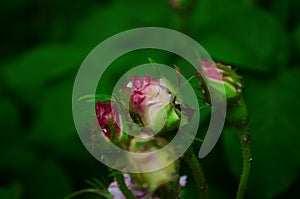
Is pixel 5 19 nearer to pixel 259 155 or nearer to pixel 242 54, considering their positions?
pixel 242 54

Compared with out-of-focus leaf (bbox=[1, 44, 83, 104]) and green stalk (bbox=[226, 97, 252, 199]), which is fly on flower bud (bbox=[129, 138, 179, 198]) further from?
out-of-focus leaf (bbox=[1, 44, 83, 104])

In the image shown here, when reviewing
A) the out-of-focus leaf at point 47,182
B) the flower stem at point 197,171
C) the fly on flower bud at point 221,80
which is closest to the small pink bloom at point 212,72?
the fly on flower bud at point 221,80

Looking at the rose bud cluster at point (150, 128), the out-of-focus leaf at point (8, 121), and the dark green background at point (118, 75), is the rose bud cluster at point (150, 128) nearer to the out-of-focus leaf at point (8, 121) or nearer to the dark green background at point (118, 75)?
the dark green background at point (118, 75)

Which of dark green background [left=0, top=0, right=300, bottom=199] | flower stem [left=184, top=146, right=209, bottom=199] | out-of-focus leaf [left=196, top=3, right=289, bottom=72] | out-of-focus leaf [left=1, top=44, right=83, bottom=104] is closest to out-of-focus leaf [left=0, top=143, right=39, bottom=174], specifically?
dark green background [left=0, top=0, right=300, bottom=199]

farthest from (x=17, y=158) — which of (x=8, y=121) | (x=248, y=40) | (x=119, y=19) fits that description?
(x=248, y=40)

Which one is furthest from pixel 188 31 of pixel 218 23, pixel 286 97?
pixel 286 97

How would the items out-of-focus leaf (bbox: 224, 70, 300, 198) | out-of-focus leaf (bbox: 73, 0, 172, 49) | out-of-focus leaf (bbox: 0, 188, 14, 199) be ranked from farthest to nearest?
out-of-focus leaf (bbox: 73, 0, 172, 49)
out-of-focus leaf (bbox: 224, 70, 300, 198)
out-of-focus leaf (bbox: 0, 188, 14, 199)
